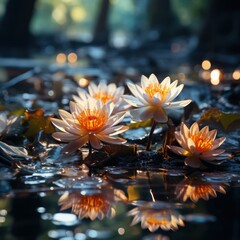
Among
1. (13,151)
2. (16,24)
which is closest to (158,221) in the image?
(13,151)

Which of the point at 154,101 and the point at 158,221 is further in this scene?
the point at 154,101

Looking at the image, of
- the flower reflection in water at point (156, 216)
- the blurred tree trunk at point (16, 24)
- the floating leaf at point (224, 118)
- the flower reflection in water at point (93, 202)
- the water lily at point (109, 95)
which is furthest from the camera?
the blurred tree trunk at point (16, 24)

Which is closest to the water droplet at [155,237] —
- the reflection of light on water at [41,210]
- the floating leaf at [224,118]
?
the reflection of light on water at [41,210]

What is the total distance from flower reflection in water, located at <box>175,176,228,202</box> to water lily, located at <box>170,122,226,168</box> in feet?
0.28

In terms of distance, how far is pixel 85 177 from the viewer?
2.35m

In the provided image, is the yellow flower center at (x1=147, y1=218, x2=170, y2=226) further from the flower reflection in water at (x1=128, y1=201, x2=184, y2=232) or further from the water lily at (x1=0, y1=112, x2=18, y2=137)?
the water lily at (x1=0, y1=112, x2=18, y2=137)

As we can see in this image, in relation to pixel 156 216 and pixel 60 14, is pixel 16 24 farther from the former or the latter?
pixel 60 14

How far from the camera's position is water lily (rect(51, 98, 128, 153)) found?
240 cm

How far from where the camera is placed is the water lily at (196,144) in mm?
2416

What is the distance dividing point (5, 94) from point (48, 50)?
13.6 meters

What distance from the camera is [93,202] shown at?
6.74ft

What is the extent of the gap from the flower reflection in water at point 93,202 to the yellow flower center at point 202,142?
0.40m

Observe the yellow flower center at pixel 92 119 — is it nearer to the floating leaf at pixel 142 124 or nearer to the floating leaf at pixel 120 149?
the floating leaf at pixel 120 149

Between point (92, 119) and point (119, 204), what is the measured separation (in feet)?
1.51
